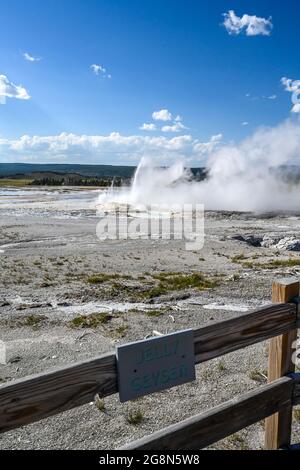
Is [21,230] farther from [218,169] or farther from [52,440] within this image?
[218,169]

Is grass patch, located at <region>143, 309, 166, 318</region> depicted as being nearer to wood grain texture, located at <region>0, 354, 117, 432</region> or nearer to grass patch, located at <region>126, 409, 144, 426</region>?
grass patch, located at <region>126, 409, 144, 426</region>

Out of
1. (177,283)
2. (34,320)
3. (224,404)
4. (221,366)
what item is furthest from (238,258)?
(224,404)

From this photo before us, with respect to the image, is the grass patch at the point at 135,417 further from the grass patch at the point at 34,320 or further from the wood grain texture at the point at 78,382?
the grass patch at the point at 34,320

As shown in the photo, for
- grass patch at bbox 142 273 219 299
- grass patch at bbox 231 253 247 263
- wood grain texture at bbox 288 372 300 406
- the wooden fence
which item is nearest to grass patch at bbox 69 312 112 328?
grass patch at bbox 142 273 219 299

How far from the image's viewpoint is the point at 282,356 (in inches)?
135

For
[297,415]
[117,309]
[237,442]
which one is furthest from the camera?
[117,309]

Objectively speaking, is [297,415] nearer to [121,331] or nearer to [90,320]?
[121,331]

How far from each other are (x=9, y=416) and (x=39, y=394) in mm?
188

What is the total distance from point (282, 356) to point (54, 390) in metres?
1.89

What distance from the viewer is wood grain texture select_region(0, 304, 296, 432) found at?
7.65ft

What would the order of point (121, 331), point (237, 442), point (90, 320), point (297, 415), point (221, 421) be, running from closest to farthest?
point (221, 421), point (237, 442), point (297, 415), point (121, 331), point (90, 320)

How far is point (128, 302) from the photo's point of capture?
10688 mm

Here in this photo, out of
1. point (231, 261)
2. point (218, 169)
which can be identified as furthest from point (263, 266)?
point (218, 169)

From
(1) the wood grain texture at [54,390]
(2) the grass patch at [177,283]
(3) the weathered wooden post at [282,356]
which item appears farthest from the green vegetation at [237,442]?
(2) the grass patch at [177,283]
